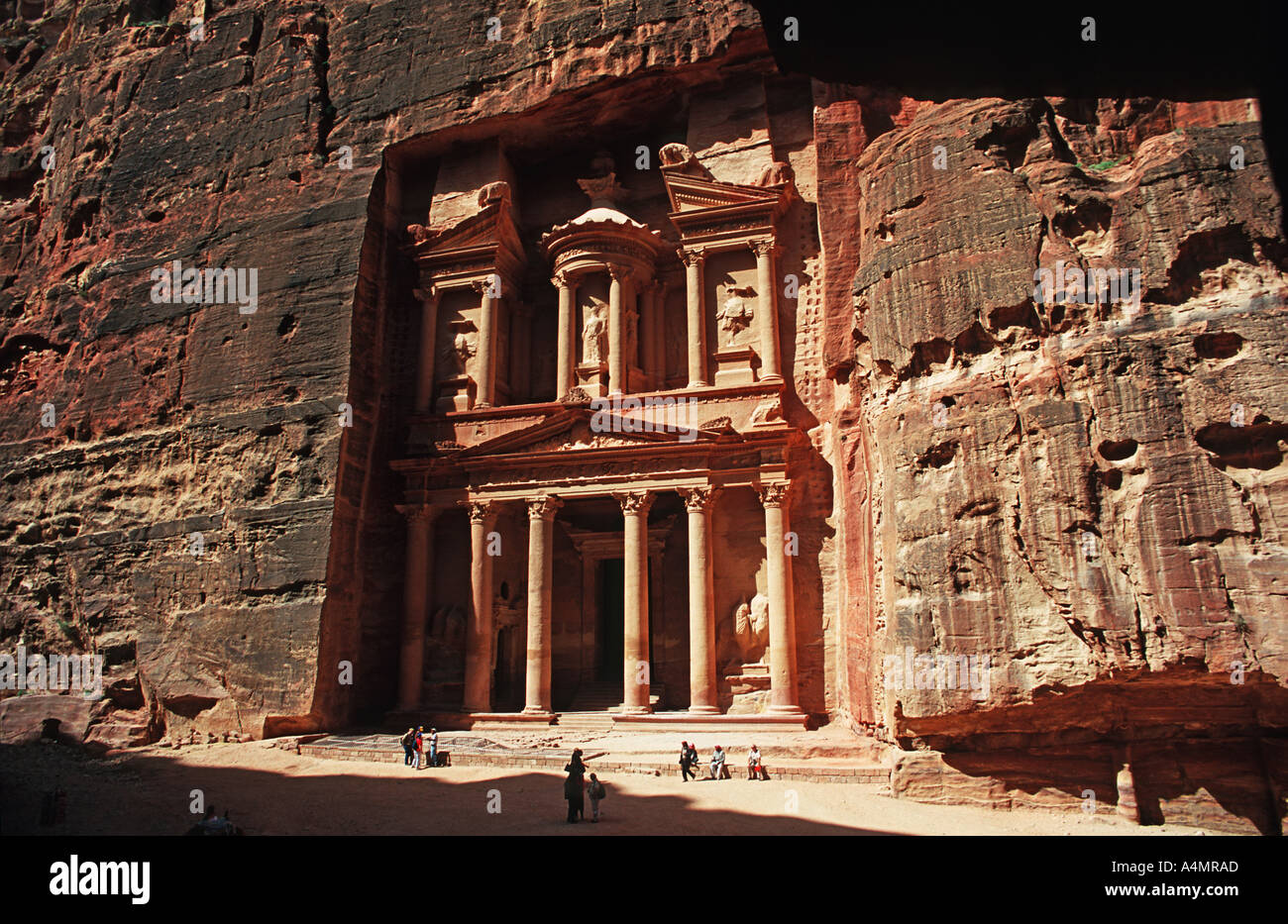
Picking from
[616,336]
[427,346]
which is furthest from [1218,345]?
[427,346]

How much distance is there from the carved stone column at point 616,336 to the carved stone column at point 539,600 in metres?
3.56

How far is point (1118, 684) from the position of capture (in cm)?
1202

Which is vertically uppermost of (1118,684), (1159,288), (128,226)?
(128,226)

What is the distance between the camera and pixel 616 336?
23094mm

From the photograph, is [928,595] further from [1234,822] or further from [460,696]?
[460,696]

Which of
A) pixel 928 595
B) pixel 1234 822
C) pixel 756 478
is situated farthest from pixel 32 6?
pixel 1234 822

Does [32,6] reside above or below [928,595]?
above

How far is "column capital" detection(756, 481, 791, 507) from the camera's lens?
66.5 ft

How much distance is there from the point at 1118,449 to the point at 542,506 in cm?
1320

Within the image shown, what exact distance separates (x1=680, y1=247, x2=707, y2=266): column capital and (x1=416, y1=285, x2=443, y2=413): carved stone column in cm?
703

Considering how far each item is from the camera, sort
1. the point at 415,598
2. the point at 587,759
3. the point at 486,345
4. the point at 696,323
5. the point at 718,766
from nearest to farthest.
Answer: the point at 718,766 < the point at 587,759 < the point at 415,598 < the point at 696,323 < the point at 486,345

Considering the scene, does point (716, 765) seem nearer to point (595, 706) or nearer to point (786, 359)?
point (595, 706)

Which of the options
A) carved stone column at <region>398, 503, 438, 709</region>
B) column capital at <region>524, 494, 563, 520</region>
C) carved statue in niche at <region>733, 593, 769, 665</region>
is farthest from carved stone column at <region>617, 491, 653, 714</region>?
carved stone column at <region>398, 503, 438, 709</region>

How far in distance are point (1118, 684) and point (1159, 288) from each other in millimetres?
5671
